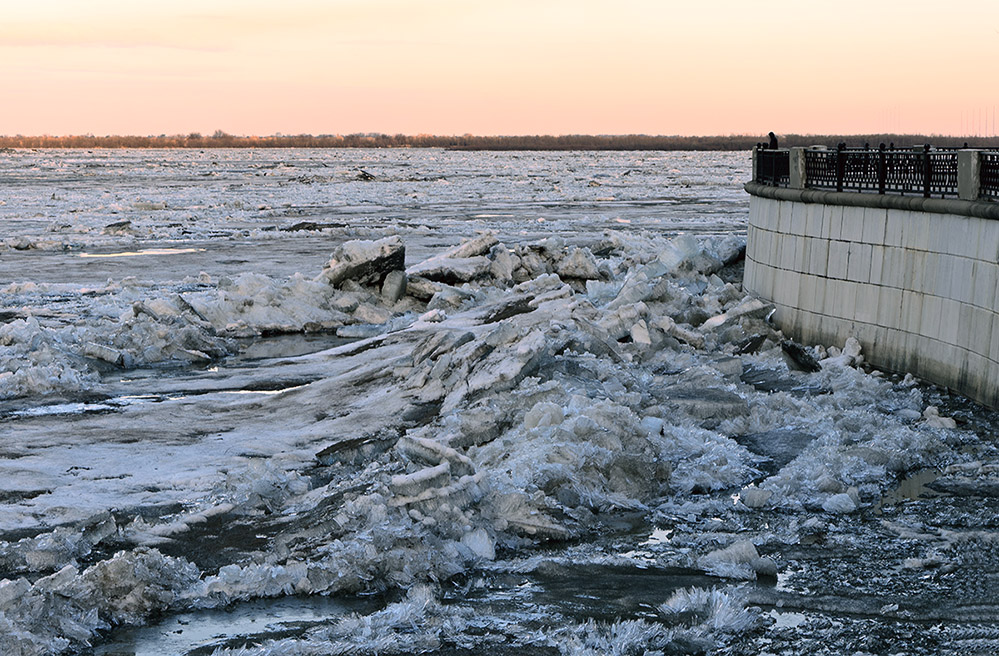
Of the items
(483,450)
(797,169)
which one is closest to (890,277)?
(797,169)

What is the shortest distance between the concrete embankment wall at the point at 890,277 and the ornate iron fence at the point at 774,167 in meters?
0.19

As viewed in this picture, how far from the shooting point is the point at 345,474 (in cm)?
941

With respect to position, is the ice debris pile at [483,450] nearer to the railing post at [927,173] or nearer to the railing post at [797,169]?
the railing post at [797,169]

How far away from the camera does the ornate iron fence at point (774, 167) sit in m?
16.3

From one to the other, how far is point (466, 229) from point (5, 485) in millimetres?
25523

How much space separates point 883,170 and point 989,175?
80.7 inches

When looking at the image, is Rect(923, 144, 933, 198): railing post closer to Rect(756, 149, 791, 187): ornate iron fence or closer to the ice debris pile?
the ice debris pile

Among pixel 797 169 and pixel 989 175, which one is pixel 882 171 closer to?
pixel 797 169

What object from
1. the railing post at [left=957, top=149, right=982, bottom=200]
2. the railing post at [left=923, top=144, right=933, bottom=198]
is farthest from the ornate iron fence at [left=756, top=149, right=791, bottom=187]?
the railing post at [left=957, top=149, right=982, bottom=200]

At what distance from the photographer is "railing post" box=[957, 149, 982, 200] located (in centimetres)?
1202

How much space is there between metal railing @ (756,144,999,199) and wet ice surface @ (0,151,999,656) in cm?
199

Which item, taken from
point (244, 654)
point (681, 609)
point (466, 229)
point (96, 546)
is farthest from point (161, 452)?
point (466, 229)

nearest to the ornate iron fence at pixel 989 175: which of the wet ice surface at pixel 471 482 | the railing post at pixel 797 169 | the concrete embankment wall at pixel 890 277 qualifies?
the concrete embankment wall at pixel 890 277

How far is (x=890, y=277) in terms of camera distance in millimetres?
13555
